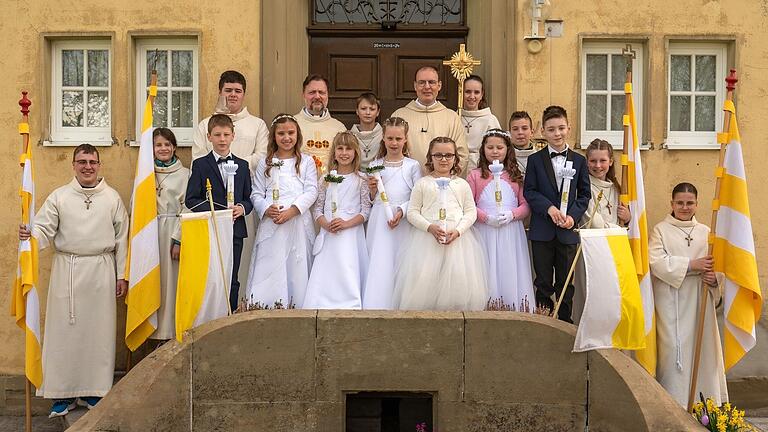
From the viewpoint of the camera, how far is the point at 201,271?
21.3 ft

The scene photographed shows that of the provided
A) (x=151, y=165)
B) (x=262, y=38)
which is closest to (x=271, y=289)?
(x=151, y=165)

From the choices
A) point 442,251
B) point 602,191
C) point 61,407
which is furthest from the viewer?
point 61,407

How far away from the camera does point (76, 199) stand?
24.5 ft

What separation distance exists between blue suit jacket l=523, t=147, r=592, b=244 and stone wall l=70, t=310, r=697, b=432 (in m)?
0.84

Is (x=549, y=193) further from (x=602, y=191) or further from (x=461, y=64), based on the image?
(x=461, y=64)

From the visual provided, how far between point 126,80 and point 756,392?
663 cm

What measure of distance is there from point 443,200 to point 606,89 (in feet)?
8.87

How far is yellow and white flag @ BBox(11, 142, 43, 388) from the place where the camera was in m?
7.08

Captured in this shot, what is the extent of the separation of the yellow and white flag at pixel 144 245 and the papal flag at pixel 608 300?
3447 millimetres

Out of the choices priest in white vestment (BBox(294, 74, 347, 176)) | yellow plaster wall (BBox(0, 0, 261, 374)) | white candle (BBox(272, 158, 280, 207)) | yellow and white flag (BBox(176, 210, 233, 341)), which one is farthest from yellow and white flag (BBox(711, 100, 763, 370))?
yellow plaster wall (BBox(0, 0, 261, 374))

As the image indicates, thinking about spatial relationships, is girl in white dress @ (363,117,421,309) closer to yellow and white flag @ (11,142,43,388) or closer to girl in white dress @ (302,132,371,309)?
girl in white dress @ (302,132,371,309)

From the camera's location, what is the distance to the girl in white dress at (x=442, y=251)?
655 cm

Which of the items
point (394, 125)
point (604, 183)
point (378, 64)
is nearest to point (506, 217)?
point (604, 183)

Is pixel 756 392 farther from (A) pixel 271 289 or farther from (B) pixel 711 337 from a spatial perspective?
(A) pixel 271 289
